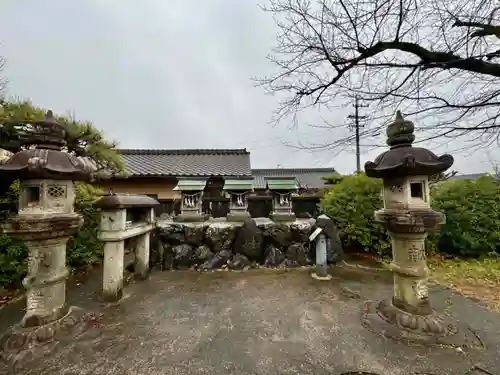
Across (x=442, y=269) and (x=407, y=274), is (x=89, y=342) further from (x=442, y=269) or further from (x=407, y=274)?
(x=442, y=269)

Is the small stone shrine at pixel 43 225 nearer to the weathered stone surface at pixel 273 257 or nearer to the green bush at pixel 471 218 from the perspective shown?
the weathered stone surface at pixel 273 257

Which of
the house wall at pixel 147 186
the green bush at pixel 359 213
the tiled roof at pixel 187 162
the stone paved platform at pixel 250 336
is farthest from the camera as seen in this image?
the tiled roof at pixel 187 162

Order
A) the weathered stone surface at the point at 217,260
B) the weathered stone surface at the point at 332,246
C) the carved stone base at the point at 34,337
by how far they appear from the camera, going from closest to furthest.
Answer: the carved stone base at the point at 34,337 → the weathered stone surface at the point at 217,260 → the weathered stone surface at the point at 332,246

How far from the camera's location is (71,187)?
2740 millimetres

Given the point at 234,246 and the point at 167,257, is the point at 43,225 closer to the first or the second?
the point at 167,257

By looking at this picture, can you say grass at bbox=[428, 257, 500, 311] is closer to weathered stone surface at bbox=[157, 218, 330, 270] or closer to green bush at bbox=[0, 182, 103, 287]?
weathered stone surface at bbox=[157, 218, 330, 270]

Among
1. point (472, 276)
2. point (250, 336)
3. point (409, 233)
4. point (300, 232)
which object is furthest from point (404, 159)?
point (472, 276)

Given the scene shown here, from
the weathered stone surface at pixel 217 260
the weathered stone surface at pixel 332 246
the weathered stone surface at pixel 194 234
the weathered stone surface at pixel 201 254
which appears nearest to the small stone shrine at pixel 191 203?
the weathered stone surface at pixel 194 234

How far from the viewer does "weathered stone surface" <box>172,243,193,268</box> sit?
5.09 meters

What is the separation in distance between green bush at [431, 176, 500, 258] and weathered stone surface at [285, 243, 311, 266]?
3430 millimetres

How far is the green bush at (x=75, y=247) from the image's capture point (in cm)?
391

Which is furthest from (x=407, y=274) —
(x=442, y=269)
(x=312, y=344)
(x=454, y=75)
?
(x=442, y=269)

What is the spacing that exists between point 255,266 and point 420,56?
4.53m

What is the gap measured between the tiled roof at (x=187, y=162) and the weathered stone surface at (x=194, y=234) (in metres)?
5.54
